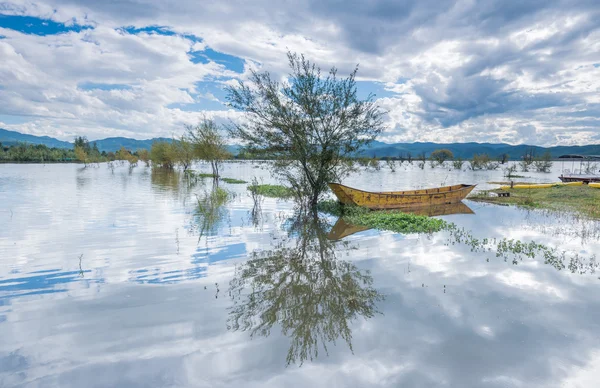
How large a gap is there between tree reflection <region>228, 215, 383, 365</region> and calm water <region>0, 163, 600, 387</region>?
5cm

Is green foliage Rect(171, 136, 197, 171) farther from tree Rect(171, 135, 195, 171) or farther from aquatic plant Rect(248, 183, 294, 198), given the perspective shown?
aquatic plant Rect(248, 183, 294, 198)

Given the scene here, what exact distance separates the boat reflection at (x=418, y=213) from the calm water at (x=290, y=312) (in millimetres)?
1432

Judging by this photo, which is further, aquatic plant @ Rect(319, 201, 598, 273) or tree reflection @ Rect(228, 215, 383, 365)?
aquatic plant @ Rect(319, 201, 598, 273)

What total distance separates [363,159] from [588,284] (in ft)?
50.8

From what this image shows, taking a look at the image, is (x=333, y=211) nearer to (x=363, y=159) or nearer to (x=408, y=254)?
(x=363, y=159)

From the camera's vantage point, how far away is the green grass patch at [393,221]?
55.0 ft

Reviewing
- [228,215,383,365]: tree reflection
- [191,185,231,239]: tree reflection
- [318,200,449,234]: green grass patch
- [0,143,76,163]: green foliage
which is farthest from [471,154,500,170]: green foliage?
[0,143,76,163]: green foliage

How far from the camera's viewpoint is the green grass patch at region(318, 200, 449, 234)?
16.8 metres

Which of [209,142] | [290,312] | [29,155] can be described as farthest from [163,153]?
[290,312]

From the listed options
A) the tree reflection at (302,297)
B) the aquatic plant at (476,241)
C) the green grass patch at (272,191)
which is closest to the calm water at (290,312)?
the tree reflection at (302,297)

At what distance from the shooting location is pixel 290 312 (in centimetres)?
779

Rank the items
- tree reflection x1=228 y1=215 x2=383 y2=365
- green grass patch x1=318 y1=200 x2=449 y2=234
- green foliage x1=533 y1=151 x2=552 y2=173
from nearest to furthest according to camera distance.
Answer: tree reflection x1=228 y1=215 x2=383 y2=365
green grass patch x1=318 y1=200 x2=449 y2=234
green foliage x1=533 y1=151 x2=552 y2=173

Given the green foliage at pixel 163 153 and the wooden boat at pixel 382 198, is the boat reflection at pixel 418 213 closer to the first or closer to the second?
the wooden boat at pixel 382 198

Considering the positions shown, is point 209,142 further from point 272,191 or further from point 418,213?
point 418,213
